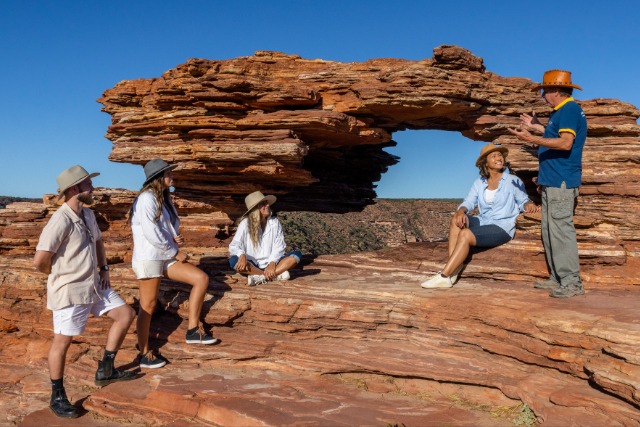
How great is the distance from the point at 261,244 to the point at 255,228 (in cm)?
32

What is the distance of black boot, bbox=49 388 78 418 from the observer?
697cm

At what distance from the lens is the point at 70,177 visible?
6.83 metres

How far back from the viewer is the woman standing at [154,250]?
770 centimetres

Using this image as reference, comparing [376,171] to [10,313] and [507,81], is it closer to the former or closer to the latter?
[507,81]

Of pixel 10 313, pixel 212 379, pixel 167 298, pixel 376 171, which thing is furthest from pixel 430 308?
pixel 376 171

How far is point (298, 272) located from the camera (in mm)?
10898

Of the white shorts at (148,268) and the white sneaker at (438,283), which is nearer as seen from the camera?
the white shorts at (148,268)

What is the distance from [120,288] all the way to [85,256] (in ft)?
10.9

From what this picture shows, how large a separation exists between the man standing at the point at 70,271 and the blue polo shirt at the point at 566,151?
6398 mm

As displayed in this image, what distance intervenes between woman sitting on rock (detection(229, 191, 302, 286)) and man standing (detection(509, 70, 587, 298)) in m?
4.37

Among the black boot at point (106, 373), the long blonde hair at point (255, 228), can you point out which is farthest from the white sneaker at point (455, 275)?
the black boot at point (106, 373)

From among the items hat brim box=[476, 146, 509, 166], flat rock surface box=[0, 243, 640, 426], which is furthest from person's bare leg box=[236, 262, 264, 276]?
hat brim box=[476, 146, 509, 166]

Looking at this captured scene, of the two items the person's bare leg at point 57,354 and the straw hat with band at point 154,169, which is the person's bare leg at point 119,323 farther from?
the straw hat with band at point 154,169

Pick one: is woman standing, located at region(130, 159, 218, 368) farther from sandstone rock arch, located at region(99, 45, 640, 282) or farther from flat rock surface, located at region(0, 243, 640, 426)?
sandstone rock arch, located at region(99, 45, 640, 282)
